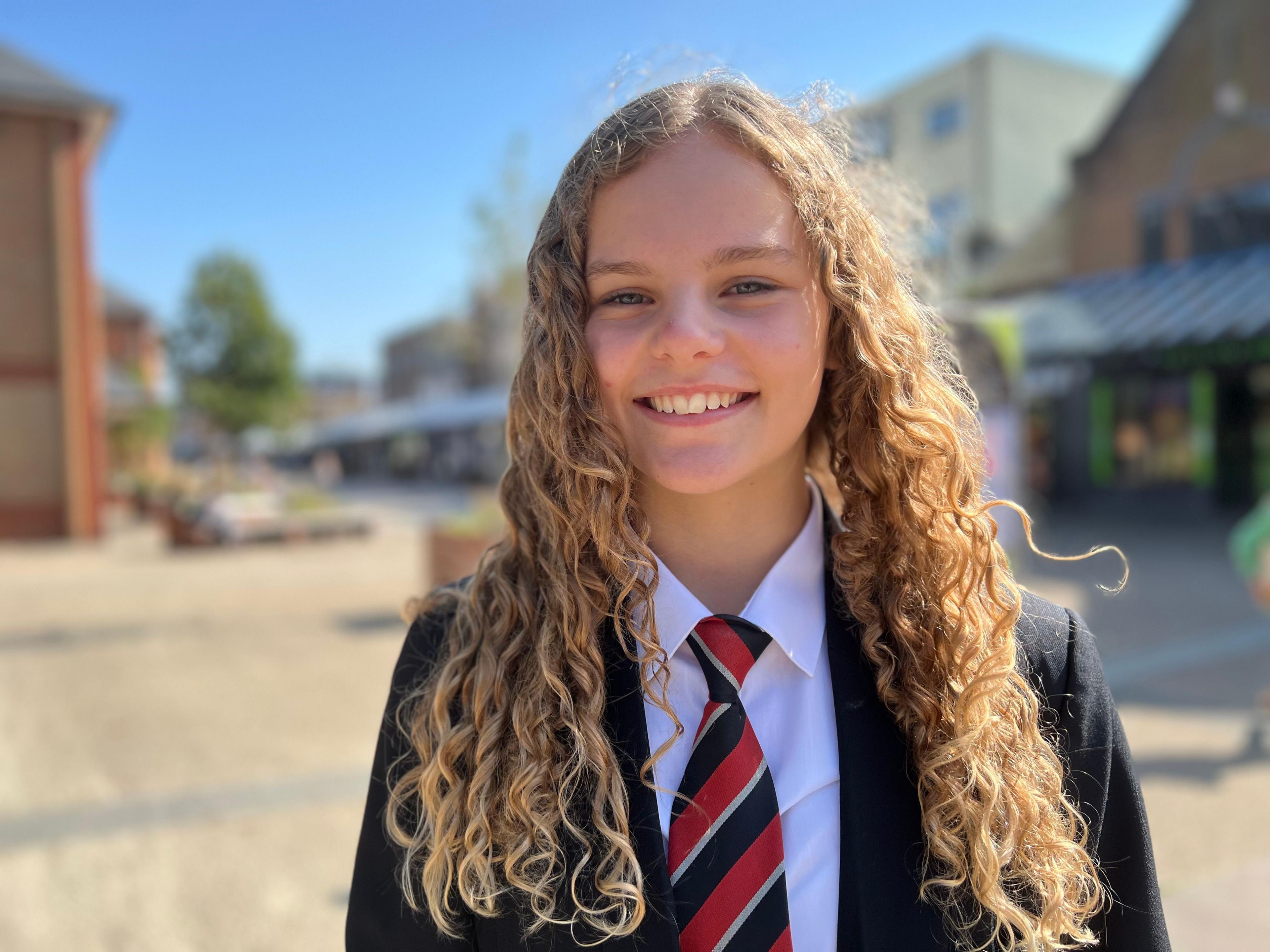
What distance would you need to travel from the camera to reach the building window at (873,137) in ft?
7.48

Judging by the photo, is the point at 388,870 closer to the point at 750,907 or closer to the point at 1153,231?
the point at 750,907

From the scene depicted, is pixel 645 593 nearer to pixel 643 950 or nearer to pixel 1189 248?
pixel 643 950

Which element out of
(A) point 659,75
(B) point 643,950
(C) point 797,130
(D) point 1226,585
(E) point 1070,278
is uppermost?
(E) point 1070,278

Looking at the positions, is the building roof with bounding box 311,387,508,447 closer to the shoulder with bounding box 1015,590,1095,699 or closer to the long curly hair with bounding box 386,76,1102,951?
the long curly hair with bounding box 386,76,1102,951

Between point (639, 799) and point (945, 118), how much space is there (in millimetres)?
30091

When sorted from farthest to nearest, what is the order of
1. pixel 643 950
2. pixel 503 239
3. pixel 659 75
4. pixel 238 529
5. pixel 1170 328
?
pixel 503 239
pixel 238 529
pixel 1170 328
pixel 659 75
pixel 643 950

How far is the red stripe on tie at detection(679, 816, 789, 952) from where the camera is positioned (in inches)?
48.8

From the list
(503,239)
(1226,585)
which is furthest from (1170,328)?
(503,239)

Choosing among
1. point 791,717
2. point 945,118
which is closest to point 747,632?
point 791,717

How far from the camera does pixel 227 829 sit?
430cm

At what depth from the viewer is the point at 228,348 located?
91.9 feet

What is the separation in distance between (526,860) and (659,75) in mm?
1319

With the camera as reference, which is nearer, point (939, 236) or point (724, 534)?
point (724, 534)

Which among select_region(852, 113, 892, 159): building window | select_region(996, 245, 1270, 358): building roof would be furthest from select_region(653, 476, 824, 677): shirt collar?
select_region(996, 245, 1270, 358): building roof
